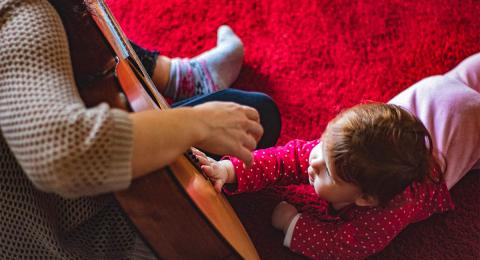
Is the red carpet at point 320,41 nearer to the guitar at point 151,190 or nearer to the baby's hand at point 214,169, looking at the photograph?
the baby's hand at point 214,169

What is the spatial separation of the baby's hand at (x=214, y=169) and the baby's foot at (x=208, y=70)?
1.03 ft

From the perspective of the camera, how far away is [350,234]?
3.22 ft

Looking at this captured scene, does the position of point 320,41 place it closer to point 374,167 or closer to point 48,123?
point 374,167

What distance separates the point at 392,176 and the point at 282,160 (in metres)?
0.27

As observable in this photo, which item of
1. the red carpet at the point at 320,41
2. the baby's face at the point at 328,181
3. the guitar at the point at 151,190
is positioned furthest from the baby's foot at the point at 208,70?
the guitar at the point at 151,190

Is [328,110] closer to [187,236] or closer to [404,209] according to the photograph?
[404,209]

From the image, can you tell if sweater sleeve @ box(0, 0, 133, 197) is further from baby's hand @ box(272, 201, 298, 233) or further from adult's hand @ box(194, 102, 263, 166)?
baby's hand @ box(272, 201, 298, 233)

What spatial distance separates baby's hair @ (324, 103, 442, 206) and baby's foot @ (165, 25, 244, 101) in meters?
0.46

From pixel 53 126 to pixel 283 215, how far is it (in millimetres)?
669

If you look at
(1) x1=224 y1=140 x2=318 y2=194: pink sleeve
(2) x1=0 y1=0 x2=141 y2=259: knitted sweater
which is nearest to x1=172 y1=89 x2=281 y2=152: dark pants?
(1) x1=224 y1=140 x2=318 y2=194: pink sleeve

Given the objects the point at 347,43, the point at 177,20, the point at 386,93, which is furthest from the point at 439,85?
the point at 177,20

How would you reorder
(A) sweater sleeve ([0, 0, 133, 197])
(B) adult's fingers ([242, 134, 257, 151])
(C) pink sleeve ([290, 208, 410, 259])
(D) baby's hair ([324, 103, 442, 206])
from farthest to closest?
(C) pink sleeve ([290, 208, 410, 259])
(D) baby's hair ([324, 103, 442, 206])
(B) adult's fingers ([242, 134, 257, 151])
(A) sweater sleeve ([0, 0, 133, 197])

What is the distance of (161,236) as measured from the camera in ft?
1.95

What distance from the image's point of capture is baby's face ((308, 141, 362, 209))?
2.91 ft
